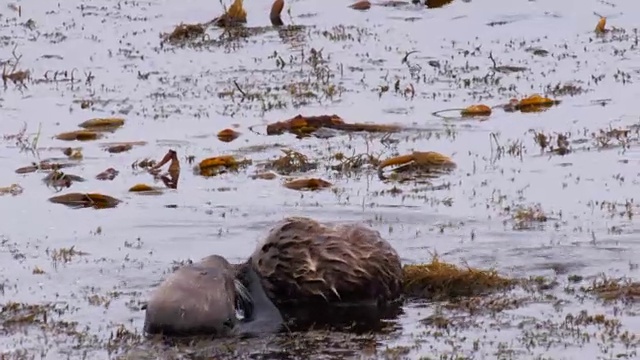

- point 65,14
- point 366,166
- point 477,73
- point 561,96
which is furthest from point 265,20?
point 366,166

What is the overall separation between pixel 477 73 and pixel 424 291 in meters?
8.87

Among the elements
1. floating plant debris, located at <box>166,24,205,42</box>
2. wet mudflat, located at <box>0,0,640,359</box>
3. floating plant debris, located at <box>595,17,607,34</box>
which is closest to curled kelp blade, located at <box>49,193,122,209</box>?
wet mudflat, located at <box>0,0,640,359</box>

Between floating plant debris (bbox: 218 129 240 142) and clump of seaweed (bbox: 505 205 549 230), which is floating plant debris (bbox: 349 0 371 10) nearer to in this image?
floating plant debris (bbox: 218 129 240 142)

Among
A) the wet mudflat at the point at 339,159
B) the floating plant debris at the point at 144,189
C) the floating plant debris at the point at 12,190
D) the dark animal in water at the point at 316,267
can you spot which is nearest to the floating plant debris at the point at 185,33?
the wet mudflat at the point at 339,159

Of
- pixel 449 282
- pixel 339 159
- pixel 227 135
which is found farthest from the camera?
pixel 227 135

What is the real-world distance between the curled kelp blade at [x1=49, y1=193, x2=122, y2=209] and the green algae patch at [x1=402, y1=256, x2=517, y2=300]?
3498 millimetres

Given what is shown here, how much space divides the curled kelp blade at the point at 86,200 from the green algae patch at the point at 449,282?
11.5 feet

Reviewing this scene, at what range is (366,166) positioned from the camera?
12.8 m

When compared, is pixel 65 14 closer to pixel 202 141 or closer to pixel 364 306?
pixel 202 141

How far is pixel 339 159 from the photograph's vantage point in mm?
13039

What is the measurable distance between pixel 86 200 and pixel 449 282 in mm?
3958

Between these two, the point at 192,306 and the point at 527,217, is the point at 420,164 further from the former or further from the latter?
the point at 192,306

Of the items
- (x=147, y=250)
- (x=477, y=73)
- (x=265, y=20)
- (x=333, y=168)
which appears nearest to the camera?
(x=147, y=250)

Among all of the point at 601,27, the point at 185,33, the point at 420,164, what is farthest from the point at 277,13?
the point at 420,164
